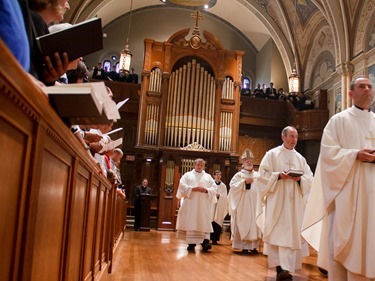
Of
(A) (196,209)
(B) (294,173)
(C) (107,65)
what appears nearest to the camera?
(B) (294,173)

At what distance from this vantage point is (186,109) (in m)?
14.5

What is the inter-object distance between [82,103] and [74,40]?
522mm

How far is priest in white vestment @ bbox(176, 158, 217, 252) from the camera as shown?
767 cm

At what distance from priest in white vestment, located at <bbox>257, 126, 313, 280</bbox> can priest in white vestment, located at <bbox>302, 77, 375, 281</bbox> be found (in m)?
0.99

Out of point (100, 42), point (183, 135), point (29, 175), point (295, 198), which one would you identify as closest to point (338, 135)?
point (295, 198)

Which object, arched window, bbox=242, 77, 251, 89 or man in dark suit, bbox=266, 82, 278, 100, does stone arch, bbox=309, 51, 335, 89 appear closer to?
man in dark suit, bbox=266, 82, 278, 100

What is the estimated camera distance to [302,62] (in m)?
17.1

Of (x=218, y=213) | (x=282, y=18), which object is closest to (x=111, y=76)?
(x=282, y=18)

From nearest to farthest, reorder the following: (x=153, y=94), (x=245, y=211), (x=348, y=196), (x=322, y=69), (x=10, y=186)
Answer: (x=10, y=186) < (x=348, y=196) < (x=245, y=211) < (x=153, y=94) < (x=322, y=69)

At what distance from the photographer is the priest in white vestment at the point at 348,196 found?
320 centimetres

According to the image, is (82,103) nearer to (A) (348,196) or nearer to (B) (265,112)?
(A) (348,196)

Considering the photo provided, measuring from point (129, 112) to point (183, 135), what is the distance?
259 cm

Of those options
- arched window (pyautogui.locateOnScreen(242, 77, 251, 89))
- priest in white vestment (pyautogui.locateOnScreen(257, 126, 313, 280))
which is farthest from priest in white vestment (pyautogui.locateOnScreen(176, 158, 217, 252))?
arched window (pyautogui.locateOnScreen(242, 77, 251, 89))

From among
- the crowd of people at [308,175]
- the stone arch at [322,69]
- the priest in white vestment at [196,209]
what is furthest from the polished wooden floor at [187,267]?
the stone arch at [322,69]
